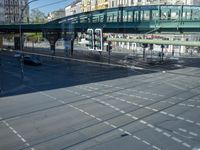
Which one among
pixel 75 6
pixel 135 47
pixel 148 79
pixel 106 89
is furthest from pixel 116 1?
pixel 106 89

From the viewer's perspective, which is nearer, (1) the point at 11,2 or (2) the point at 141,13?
(2) the point at 141,13

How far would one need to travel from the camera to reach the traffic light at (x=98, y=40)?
26.8 m

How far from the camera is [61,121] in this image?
61.2ft

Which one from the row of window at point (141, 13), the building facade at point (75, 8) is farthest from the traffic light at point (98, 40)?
the building facade at point (75, 8)

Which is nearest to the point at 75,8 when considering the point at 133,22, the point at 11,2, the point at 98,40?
the point at 11,2

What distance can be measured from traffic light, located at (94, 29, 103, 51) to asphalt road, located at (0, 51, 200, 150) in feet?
14.0

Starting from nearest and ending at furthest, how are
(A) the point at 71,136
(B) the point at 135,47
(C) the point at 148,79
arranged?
(A) the point at 71,136
(C) the point at 148,79
(B) the point at 135,47

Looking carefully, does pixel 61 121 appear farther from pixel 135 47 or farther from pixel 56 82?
pixel 135 47

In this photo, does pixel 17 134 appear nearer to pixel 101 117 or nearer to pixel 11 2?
pixel 101 117

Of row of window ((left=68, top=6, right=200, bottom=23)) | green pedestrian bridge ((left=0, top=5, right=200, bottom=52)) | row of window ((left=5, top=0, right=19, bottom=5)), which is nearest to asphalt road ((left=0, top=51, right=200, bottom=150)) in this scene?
green pedestrian bridge ((left=0, top=5, right=200, bottom=52))

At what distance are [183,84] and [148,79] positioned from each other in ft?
17.4

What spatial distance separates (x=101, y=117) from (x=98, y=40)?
30.7 ft

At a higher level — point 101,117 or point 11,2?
point 11,2

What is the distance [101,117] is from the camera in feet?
64.5
